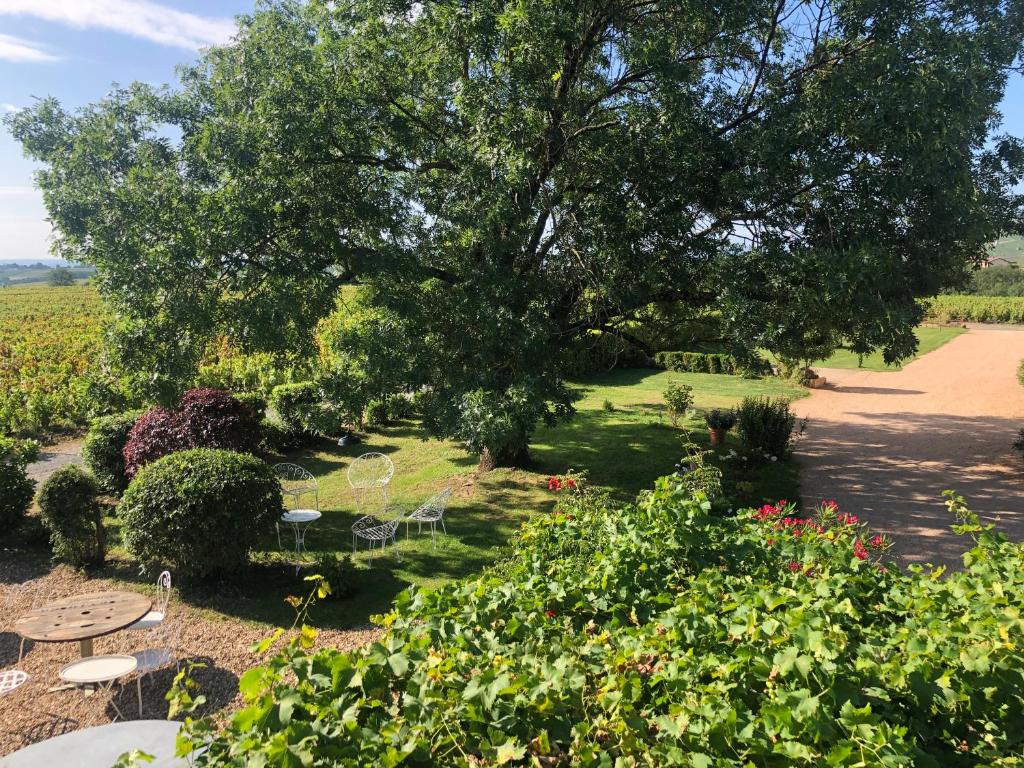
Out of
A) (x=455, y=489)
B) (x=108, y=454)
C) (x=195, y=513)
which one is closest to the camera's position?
(x=195, y=513)

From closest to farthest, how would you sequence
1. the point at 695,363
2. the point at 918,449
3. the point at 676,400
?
1. the point at 918,449
2. the point at 676,400
3. the point at 695,363

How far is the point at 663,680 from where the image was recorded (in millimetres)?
2254

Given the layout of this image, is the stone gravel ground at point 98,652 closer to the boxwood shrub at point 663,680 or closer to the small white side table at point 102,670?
the small white side table at point 102,670

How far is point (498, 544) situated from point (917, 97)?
23.6 feet

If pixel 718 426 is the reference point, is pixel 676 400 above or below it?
above

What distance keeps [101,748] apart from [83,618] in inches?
90.6

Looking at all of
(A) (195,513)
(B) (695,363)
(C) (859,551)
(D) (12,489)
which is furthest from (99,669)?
(B) (695,363)

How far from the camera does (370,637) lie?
20.5 ft

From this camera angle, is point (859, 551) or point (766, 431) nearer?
point (859, 551)

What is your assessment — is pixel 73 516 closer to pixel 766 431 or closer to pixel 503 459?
pixel 503 459

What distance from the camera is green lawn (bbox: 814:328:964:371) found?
2536 centimetres

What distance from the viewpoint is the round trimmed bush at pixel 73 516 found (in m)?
7.59

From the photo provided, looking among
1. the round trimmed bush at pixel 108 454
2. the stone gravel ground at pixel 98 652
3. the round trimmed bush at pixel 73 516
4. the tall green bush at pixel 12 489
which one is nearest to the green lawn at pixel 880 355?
the stone gravel ground at pixel 98 652

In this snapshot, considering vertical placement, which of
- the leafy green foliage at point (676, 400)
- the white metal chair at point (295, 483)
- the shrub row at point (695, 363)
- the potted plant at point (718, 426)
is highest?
the shrub row at point (695, 363)
